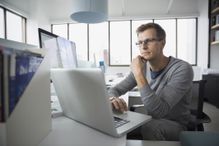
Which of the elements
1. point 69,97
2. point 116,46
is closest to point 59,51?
point 69,97

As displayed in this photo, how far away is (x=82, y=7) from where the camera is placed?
1.87 meters

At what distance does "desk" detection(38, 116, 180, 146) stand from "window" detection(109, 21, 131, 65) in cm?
548

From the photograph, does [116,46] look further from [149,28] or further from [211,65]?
[149,28]

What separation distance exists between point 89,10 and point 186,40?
4886mm

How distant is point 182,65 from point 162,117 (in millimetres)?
342

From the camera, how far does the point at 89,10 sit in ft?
6.12

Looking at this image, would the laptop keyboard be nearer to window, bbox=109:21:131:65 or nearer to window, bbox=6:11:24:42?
window, bbox=6:11:24:42

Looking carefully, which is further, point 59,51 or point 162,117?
point 59,51

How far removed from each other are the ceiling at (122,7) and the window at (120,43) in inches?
14.0

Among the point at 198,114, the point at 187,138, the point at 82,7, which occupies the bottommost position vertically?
the point at 198,114

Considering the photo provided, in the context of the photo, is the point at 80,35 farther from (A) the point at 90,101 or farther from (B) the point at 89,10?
(A) the point at 90,101

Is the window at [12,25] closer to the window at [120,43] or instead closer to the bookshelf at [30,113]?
the window at [120,43]

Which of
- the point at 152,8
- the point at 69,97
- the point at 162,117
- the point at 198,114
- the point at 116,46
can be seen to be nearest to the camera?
the point at 69,97

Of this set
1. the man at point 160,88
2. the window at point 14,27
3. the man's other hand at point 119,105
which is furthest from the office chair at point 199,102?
the window at point 14,27
